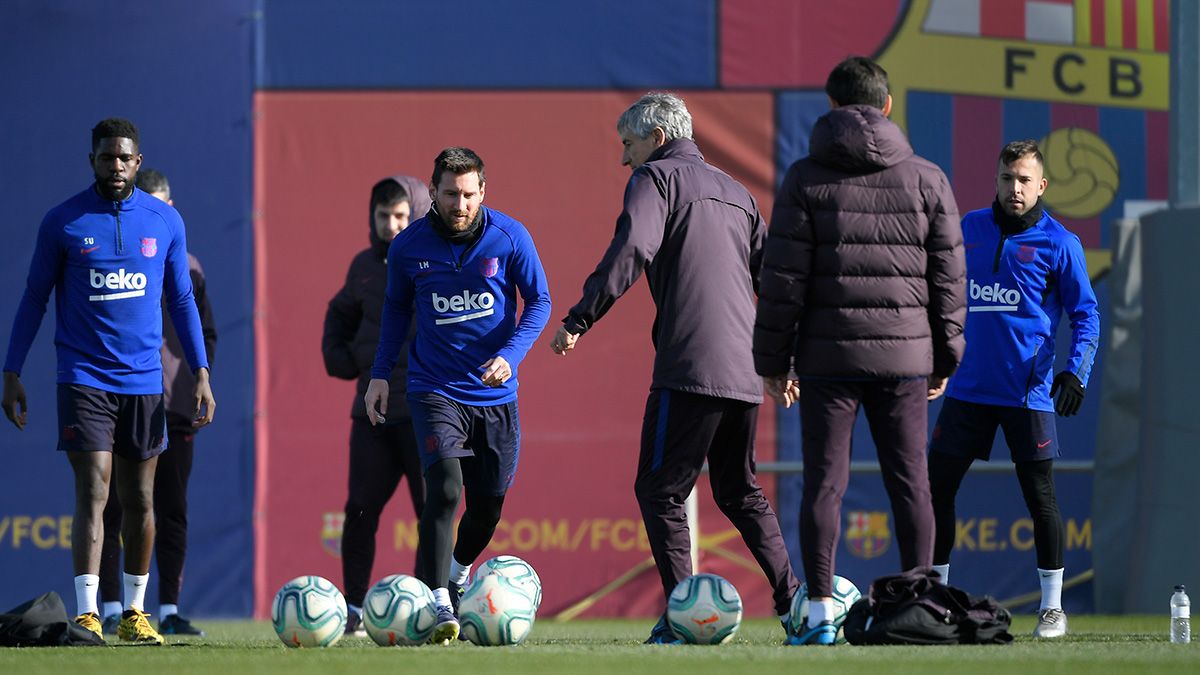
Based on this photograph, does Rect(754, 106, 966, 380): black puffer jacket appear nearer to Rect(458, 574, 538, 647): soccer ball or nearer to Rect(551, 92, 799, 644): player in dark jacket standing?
Rect(551, 92, 799, 644): player in dark jacket standing

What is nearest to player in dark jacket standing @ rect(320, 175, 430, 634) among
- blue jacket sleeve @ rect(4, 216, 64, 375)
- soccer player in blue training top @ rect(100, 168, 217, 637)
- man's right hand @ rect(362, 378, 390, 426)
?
soccer player in blue training top @ rect(100, 168, 217, 637)

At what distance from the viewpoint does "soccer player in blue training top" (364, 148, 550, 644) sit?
646cm

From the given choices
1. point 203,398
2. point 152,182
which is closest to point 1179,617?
point 203,398

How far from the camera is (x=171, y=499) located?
27.5 ft

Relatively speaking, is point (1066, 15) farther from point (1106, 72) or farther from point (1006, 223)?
point (1006, 223)

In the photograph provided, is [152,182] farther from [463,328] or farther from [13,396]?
[463,328]

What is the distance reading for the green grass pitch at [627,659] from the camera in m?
4.99

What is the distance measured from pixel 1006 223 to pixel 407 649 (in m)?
3.11

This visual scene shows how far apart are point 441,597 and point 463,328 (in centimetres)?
103

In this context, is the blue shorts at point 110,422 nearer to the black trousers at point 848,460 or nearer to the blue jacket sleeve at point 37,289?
the blue jacket sleeve at point 37,289

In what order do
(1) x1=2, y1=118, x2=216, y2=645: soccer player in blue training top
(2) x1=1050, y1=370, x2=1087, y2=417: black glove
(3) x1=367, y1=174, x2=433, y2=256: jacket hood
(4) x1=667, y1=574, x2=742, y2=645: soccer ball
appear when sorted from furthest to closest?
1. (3) x1=367, y1=174, x2=433, y2=256: jacket hood
2. (2) x1=1050, y1=370, x2=1087, y2=417: black glove
3. (1) x1=2, y1=118, x2=216, y2=645: soccer player in blue training top
4. (4) x1=667, y1=574, x2=742, y2=645: soccer ball

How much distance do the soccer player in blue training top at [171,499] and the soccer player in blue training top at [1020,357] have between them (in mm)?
3608

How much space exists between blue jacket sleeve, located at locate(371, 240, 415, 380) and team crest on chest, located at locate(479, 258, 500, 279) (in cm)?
29

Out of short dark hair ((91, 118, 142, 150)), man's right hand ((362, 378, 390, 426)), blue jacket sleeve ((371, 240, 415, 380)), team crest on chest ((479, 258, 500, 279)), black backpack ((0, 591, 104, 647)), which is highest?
short dark hair ((91, 118, 142, 150))
